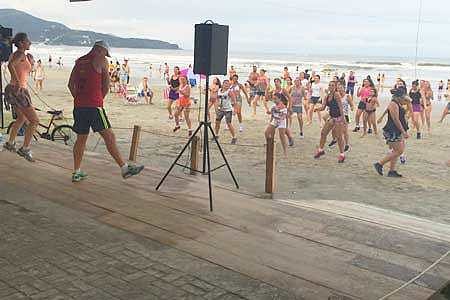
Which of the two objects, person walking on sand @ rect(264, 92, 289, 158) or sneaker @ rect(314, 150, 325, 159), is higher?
person walking on sand @ rect(264, 92, 289, 158)

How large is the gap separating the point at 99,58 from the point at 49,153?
2267 mm

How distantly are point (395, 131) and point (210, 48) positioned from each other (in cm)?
482

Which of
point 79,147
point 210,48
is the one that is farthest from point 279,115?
point 79,147

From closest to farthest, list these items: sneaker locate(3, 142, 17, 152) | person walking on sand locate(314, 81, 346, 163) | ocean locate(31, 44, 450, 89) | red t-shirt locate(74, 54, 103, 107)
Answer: red t-shirt locate(74, 54, 103, 107) < sneaker locate(3, 142, 17, 152) < person walking on sand locate(314, 81, 346, 163) < ocean locate(31, 44, 450, 89)

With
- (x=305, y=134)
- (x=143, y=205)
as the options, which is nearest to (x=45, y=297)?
(x=143, y=205)

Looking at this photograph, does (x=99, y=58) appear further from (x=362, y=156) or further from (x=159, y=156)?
(x=362, y=156)

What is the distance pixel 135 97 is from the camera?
19.7m

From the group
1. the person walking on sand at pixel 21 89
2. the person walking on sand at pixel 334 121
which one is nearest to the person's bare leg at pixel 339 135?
the person walking on sand at pixel 334 121

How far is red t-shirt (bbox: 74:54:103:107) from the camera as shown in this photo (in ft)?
16.3

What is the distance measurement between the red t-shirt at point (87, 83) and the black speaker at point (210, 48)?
3.15ft

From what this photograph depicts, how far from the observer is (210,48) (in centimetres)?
506

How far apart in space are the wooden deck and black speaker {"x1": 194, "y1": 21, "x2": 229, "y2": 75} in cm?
119

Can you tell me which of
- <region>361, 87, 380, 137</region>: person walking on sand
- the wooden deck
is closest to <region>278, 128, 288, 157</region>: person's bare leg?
<region>361, 87, 380, 137</region>: person walking on sand

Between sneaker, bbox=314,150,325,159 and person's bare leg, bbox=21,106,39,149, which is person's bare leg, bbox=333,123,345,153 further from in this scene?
person's bare leg, bbox=21,106,39,149
